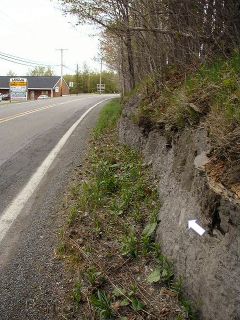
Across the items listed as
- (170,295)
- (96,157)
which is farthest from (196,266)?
(96,157)

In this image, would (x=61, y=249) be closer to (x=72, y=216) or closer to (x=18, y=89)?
(x=72, y=216)

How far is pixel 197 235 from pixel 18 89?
163 ft

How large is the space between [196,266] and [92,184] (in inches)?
126

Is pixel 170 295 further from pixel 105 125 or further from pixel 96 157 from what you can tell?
pixel 105 125

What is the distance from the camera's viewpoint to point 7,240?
4738mm

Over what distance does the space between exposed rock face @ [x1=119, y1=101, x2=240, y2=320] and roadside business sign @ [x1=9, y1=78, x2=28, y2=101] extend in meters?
47.3

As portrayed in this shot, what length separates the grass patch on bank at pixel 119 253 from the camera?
343 centimetres

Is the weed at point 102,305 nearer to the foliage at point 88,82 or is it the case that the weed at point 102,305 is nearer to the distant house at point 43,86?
the distant house at point 43,86

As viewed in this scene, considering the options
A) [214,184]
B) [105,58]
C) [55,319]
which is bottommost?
[55,319]

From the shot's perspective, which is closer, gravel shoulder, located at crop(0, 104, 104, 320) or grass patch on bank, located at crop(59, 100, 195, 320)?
grass patch on bank, located at crop(59, 100, 195, 320)

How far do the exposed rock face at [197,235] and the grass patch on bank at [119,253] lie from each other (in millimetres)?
176

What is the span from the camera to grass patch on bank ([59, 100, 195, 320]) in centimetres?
343

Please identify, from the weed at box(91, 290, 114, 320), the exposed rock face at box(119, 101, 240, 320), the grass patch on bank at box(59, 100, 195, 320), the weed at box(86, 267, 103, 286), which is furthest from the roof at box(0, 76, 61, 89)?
the weed at box(91, 290, 114, 320)

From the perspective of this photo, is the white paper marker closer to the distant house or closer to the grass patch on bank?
the grass patch on bank
